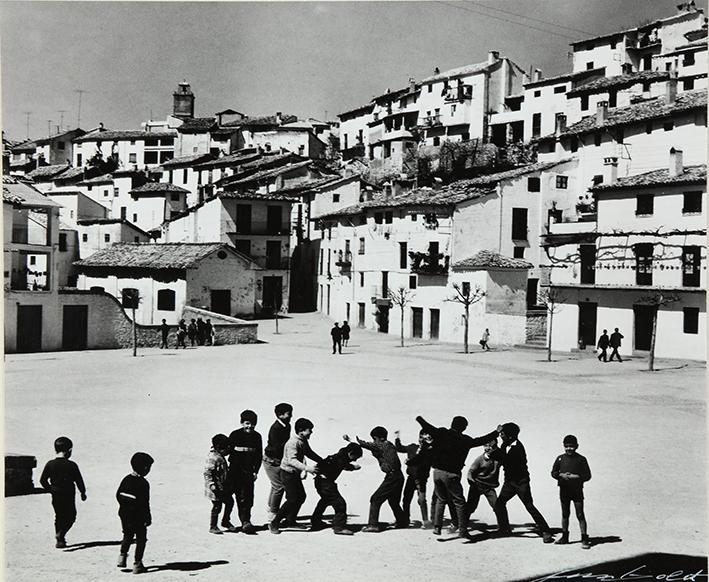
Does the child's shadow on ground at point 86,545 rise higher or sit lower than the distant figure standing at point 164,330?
lower

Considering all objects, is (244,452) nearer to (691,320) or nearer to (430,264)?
(691,320)

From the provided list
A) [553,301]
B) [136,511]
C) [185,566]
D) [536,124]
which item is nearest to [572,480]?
[185,566]

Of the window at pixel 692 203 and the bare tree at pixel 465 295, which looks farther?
the bare tree at pixel 465 295

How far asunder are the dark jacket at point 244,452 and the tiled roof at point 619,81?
1142 inches

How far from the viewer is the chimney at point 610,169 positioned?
21.1 meters

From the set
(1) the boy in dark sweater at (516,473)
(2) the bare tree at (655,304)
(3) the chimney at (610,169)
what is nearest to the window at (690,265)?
(2) the bare tree at (655,304)

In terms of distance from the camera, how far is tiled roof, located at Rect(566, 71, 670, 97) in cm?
3222

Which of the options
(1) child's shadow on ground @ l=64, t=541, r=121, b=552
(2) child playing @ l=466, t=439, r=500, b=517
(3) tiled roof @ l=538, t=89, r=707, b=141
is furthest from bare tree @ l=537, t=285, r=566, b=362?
(1) child's shadow on ground @ l=64, t=541, r=121, b=552

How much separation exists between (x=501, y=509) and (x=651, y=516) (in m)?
1.50

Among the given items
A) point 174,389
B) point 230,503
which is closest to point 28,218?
point 174,389

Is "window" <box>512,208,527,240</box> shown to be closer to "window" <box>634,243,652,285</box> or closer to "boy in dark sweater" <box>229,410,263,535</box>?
"window" <box>634,243,652,285</box>

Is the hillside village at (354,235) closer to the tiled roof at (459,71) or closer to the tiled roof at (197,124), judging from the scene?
the tiled roof at (197,124)

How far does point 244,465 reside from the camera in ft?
24.4
